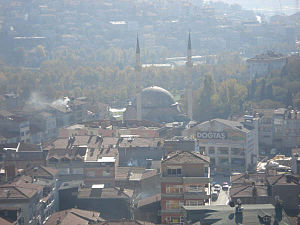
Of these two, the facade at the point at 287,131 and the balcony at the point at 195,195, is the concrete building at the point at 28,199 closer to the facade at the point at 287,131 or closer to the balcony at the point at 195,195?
the balcony at the point at 195,195

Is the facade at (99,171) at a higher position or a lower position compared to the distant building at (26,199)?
lower

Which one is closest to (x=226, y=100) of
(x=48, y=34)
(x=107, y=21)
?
(x=48, y=34)

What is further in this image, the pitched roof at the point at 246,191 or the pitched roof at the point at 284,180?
the pitched roof at the point at 284,180

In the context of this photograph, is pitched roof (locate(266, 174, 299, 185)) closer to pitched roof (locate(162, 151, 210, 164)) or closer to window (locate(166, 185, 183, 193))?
pitched roof (locate(162, 151, 210, 164))

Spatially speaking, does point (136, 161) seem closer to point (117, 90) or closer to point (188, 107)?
point (188, 107)

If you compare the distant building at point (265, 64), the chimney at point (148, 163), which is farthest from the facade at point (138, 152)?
the distant building at point (265, 64)
